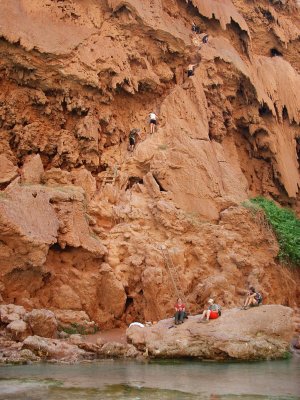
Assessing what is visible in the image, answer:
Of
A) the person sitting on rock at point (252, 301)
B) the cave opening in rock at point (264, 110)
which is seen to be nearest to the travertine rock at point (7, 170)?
the person sitting on rock at point (252, 301)

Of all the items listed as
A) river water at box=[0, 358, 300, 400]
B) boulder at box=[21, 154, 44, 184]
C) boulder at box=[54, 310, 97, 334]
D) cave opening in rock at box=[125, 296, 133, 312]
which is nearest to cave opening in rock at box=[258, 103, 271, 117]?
boulder at box=[21, 154, 44, 184]

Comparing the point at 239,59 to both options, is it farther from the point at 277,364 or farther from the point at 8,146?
the point at 277,364

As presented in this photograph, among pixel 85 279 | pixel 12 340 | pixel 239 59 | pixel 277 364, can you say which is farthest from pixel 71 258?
pixel 239 59

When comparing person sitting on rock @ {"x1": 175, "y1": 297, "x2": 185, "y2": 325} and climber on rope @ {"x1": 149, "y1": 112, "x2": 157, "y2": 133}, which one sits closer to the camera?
person sitting on rock @ {"x1": 175, "y1": 297, "x2": 185, "y2": 325}

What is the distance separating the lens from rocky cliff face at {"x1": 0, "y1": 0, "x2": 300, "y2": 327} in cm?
1689

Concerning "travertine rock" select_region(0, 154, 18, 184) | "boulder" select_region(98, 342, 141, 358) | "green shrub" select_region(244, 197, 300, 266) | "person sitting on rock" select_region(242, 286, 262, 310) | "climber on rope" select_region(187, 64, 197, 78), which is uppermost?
"climber on rope" select_region(187, 64, 197, 78)

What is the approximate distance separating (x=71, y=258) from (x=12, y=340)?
4.15m

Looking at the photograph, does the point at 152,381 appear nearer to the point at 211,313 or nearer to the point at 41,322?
the point at 211,313

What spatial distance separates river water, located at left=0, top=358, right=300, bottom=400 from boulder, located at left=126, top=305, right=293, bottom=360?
55 cm

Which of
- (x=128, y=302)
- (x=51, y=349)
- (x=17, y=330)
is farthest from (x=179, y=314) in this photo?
(x=17, y=330)

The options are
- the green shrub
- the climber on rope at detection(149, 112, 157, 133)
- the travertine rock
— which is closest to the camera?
the travertine rock

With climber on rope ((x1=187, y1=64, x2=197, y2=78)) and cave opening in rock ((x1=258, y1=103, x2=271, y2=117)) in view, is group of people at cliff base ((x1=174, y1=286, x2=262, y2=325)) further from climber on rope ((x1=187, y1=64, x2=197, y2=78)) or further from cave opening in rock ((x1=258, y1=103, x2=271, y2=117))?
cave opening in rock ((x1=258, y1=103, x2=271, y2=117))

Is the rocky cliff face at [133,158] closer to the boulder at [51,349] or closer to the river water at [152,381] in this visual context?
the boulder at [51,349]

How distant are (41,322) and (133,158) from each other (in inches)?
334
